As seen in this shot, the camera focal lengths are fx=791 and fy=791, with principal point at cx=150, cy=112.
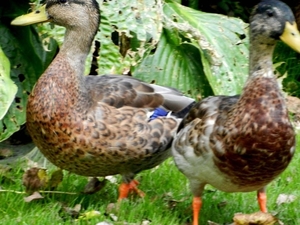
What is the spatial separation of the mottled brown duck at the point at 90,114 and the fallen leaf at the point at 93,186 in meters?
0.13

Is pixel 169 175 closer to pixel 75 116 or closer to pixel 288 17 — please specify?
pixel 75 116

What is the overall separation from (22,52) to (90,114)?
5.34ft

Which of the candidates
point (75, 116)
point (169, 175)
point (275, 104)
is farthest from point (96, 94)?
point (275, 104)

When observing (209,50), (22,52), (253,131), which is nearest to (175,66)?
(209,50)

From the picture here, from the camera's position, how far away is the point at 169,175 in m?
5.54

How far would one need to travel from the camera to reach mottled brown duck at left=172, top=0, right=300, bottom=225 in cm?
416

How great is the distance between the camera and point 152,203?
192 inches

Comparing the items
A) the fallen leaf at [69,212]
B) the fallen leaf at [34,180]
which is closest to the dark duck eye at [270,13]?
the fallen leaf at [69,212]

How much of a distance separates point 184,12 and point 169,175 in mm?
1755

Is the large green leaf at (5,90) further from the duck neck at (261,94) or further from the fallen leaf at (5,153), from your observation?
the duck neck at (261,94)

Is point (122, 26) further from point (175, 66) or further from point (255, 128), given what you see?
point (255, 128)

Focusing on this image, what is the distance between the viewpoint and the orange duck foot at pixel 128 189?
504 cm

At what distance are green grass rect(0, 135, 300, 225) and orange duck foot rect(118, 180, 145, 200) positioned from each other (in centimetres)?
7

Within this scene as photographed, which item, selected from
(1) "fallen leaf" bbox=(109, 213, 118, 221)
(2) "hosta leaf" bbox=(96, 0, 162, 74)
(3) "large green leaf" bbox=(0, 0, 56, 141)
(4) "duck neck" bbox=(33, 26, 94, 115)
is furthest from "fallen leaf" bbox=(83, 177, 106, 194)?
(3) "large green leaf" bbox=(0, 0, 56, 141)
